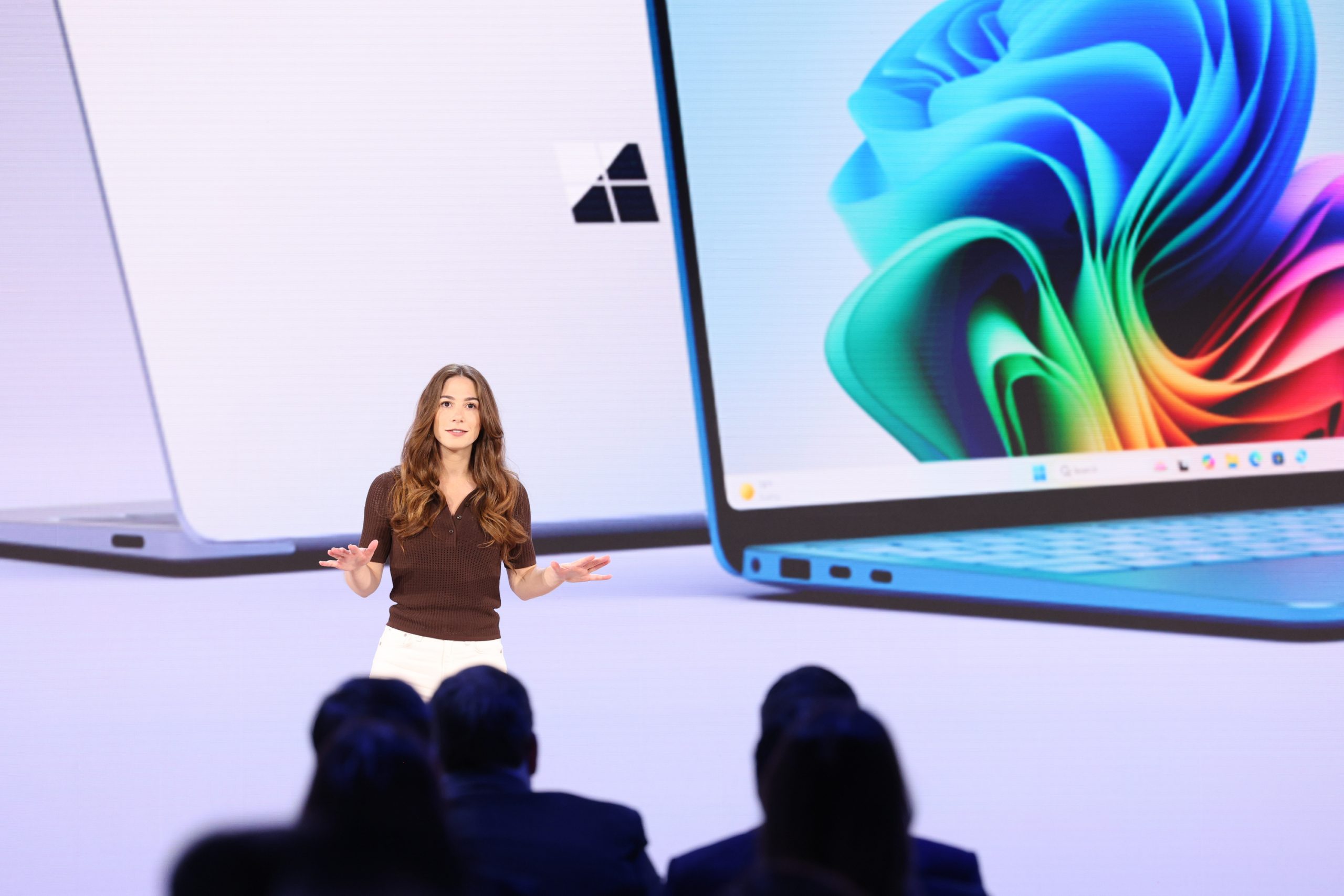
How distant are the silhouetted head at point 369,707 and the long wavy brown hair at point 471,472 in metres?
0.49

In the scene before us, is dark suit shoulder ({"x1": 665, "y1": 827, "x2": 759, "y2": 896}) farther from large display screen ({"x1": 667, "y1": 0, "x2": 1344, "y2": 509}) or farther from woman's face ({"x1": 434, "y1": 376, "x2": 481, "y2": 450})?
large display screen ({"x1": 667, "y1": 0, "x2": 1344, "y2": 509})

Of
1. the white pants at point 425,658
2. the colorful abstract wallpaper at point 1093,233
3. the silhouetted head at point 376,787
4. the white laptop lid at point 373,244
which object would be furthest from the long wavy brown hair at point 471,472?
the white laptop lid at point 373,244

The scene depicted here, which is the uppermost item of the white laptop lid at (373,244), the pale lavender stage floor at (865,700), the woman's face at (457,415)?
the white laptop lid at (373,244)

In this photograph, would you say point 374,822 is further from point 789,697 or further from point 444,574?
point 444,574

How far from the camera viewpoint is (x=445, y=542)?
142cm

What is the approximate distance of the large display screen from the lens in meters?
2.48

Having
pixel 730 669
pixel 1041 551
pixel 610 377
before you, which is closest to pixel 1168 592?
pixel 1041 551

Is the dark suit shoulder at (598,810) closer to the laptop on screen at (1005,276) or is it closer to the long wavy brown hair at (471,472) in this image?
the long wavy brown hair at (471,472)

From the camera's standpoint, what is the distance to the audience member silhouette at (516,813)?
0.87 meters

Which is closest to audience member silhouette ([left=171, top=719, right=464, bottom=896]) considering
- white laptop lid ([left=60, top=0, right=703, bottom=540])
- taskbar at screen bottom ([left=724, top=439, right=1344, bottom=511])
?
taskbar at screen bottom ([left=724, top=439, right=1344, bottom=511])

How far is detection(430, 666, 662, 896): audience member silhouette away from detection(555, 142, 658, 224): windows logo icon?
2.13 meters

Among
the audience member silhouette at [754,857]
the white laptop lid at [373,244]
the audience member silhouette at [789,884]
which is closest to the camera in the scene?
the audience member silhouette at [789,884]

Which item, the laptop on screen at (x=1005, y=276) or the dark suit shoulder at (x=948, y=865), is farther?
the laptop on screen at (x=1005, y=276)

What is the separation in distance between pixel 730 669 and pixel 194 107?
1.70 m
